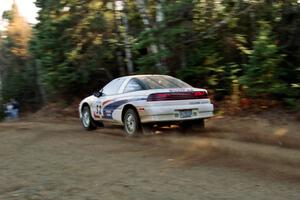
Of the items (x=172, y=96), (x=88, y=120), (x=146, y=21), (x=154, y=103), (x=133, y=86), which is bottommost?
(x=88, y=120)

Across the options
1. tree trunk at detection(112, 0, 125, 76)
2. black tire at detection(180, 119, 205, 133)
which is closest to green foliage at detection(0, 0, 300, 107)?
tree trunk at detection(112, 0, 125, 76)

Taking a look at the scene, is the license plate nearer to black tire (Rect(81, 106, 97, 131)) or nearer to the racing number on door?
the racing number on door

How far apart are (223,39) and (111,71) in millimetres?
6992

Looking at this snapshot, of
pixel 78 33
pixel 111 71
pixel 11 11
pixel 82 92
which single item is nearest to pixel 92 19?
pixel 78 33

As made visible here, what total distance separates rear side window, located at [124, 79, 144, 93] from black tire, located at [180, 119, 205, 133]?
1410mm

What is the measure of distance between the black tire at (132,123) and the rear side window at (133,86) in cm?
50

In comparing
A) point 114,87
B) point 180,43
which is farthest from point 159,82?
point 180,43

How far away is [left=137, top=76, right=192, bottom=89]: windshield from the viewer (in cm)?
1117

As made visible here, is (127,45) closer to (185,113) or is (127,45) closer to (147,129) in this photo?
(147,129)

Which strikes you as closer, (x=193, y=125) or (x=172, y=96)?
(x=172, y=96)

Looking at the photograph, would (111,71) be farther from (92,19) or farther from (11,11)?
(11,11)

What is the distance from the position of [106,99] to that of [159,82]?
1.79m

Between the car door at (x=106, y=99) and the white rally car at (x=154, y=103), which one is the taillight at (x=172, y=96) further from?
the car door at (x=106, y=99)

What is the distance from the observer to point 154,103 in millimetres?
10586
